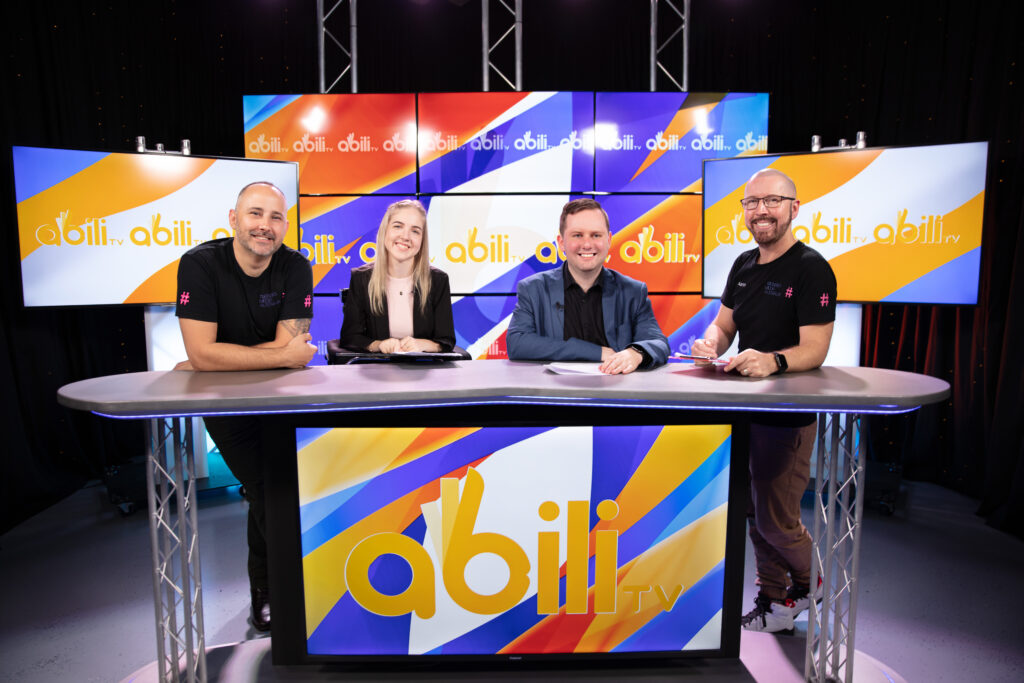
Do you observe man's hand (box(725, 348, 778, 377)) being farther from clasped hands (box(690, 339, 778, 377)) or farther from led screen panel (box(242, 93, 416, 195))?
led screen panel (box(242, 93, 416, 195))

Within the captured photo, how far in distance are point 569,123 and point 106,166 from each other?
283cm

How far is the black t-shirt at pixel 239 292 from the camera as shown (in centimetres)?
215

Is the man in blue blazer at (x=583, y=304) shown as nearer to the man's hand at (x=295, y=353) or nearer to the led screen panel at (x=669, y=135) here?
the man's hand at (x=295, y=353)

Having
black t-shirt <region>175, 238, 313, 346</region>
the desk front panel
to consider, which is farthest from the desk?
black t-shirt <region>175, 238, 313, 346</region>

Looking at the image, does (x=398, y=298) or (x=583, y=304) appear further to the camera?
(x=398, y=298)

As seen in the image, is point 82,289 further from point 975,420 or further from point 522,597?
point 975,420

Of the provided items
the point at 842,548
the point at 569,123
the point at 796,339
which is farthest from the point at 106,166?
the point at 842,548

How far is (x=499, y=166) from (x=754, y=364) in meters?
2.92

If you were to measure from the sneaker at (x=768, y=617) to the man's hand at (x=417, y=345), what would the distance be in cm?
156

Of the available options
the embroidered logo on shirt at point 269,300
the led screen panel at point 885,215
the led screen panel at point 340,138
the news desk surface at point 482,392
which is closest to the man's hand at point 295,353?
the news desk surface at point 482,392

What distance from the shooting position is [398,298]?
281cm

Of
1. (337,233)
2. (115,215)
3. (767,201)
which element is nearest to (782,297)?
(767,201)

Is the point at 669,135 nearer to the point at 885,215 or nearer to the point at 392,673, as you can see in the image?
the point at 885,215

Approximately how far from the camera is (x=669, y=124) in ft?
14.5
